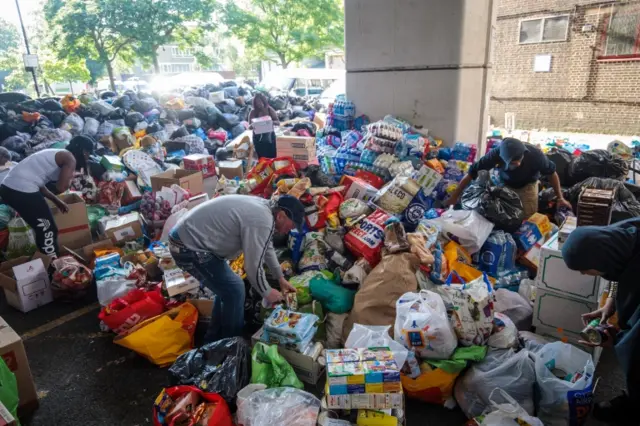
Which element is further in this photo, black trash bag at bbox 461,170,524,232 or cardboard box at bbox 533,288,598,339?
black trash bag at bbox 461,170,524,232

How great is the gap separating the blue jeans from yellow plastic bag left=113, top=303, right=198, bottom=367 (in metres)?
0.23

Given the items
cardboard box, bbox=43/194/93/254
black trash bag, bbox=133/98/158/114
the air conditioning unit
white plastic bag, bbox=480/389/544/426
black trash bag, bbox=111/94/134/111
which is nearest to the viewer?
white plastic bag, bbox=480/389/544/426

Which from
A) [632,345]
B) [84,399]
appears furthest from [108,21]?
[632,345]

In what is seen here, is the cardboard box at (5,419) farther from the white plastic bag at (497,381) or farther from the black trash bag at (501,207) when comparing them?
the black trash bag at (501,207)

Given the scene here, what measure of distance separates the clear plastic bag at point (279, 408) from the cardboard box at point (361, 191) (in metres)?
2.43

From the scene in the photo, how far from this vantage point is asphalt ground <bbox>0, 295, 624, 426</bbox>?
2633 mm

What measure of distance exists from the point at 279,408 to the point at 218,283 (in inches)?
39.0

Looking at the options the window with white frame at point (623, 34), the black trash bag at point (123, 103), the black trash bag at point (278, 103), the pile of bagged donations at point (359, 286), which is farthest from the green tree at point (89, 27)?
the window with white frame at point (623, 34)

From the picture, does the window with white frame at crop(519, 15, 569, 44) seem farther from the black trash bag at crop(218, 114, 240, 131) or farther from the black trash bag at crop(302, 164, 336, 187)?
the black trash bag at crop(302, 164, 336, 187)

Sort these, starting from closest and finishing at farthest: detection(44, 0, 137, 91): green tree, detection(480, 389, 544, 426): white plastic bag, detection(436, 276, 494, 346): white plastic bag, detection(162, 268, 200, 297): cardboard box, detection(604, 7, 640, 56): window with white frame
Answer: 1. detection(480, 389, 544, 426): white plastic bag
2. detection(436, 276, 494, 346): white plastic bag
3. detection(162, 268, 200, 297): cardboard box
4. detection(604, 7, 640, 56): window with white frame
5. detection(44, 0, 137, 91): green tree

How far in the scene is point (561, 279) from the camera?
9.72 ft

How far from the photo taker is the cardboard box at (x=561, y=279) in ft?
9.45

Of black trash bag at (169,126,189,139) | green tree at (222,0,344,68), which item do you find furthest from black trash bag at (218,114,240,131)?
green tree at (222,0,344,68)

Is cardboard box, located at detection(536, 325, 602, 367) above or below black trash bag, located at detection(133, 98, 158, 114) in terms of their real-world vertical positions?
below
